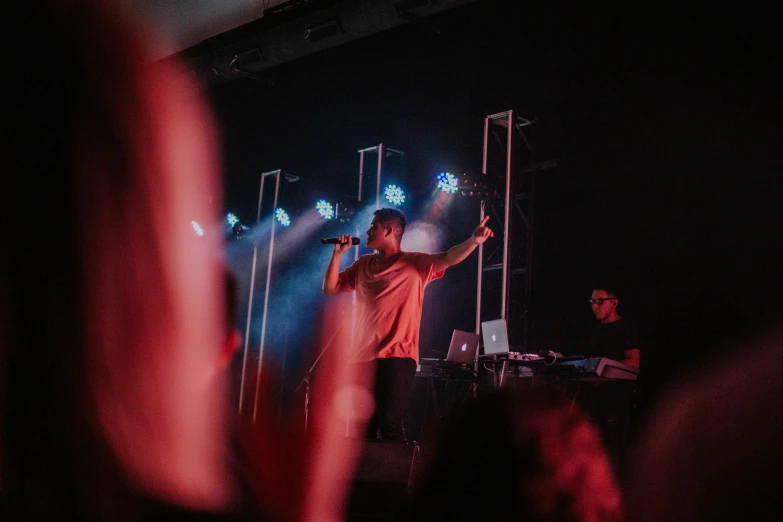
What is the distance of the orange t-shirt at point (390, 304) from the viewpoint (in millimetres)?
4426

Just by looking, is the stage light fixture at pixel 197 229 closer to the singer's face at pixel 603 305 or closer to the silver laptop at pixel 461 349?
the singer's face at pixel 603 305

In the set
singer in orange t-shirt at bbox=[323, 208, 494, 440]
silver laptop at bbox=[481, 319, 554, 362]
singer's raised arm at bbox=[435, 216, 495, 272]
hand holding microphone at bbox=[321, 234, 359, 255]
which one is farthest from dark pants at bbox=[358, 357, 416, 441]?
silver laptop at bbox=[481, 319, 554, 362]

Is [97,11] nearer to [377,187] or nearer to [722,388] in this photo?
[722,388]

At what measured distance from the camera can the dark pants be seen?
4.23m

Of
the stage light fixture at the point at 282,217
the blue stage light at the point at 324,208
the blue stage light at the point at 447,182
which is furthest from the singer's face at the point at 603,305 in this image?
the stage light fixture at the point at 282,217

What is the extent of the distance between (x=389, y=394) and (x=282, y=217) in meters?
5.30

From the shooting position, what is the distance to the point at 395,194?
Result: 788 cm

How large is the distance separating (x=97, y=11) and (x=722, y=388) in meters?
5.41

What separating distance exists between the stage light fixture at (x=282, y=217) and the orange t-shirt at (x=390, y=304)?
4596 millimetres

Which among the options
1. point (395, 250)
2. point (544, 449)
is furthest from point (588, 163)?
point (544, 449)

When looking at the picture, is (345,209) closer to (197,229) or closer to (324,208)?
(324,208)

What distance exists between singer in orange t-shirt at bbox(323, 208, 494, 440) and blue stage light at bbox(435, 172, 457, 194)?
2295 mm

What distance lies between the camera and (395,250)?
4.79 meters

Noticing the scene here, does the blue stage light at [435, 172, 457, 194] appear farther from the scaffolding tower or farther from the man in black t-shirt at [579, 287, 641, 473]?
the man in black t-shirt at [579, 287, 641, 473]
